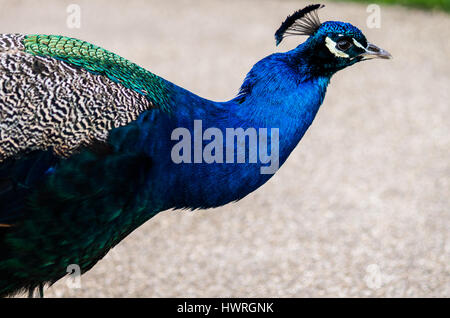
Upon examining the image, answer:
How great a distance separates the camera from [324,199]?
4121 millimetres

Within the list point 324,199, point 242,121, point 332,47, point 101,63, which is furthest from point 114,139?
point 324,199

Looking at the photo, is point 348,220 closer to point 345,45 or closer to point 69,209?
point 345,45

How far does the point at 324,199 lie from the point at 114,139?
235 cm

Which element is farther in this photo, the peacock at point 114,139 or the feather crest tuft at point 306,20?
the feather crest tuft at point 306,20

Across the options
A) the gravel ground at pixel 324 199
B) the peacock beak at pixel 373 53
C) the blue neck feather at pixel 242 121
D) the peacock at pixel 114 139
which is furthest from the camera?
the gravel ground at pixel 324 199

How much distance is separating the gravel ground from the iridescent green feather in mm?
1296

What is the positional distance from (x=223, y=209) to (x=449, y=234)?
4.32 ft

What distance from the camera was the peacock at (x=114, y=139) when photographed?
6.42 ft

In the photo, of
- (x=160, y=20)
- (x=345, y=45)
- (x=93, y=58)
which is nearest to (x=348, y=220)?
(x=345, y=45)

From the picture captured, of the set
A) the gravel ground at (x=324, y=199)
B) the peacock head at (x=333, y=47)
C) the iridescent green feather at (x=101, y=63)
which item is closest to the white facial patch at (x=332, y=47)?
the peacock head at (x=333, y=47)

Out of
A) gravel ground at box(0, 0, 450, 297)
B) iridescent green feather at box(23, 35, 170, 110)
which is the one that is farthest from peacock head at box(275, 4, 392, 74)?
gravel ground at box(0, 0, 450, 297)

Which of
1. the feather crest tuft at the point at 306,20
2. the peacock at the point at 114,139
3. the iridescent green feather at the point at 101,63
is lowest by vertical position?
the peacock at the point at 114,139

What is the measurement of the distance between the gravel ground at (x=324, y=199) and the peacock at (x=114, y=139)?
1.14 metres

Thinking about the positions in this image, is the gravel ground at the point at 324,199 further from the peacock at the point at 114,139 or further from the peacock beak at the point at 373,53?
the peacock beak at the point at 373,53
